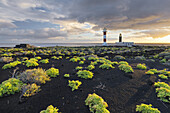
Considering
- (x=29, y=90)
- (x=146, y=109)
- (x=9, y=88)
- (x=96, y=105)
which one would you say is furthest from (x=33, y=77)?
(x=146, y=109)

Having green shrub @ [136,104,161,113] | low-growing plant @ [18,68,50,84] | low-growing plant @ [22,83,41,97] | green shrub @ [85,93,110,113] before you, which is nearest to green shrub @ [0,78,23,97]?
low-growing plant @ [22,83,41,97]

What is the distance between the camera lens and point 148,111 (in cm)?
352

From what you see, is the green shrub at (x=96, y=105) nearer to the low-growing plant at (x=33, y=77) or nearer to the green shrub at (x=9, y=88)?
the low-growing plant at (x=33, y=77)

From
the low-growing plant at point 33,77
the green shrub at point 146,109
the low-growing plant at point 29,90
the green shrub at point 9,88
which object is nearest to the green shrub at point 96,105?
the green shrub at point 146,109

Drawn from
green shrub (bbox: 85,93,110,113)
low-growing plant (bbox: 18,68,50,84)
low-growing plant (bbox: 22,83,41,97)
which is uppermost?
low-growing plant (bbox: 18,68,50,84)

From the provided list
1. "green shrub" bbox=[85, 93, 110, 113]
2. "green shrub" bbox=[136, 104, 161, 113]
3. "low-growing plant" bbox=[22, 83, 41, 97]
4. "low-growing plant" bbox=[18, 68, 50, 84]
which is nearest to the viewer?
"green shrub" bbox=[85, 93, 110, 113]

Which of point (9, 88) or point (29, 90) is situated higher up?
point (9, 88)

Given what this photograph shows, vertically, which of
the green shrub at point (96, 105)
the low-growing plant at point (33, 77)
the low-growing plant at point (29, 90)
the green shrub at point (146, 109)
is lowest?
the green shrub at point (146, 109)

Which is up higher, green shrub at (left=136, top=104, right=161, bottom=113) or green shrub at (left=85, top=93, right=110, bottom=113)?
green shrub at (left=85, top=93, right=110, bottom=113)

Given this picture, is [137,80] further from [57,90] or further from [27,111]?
[27,111]

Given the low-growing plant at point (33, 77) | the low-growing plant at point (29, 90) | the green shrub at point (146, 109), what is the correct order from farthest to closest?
the low-growing plant at point (33, 77), the low-growing plant at point (29, 90), the green shrub at point (146, 109)

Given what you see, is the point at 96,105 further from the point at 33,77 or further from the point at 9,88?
the point at 9,88

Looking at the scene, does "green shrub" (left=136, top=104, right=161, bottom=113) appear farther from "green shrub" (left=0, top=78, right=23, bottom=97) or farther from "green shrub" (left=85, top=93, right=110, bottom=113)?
"green shrub" (left=0, top=78, right=23, bottom=97)

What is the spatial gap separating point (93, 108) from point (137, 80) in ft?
13.2
